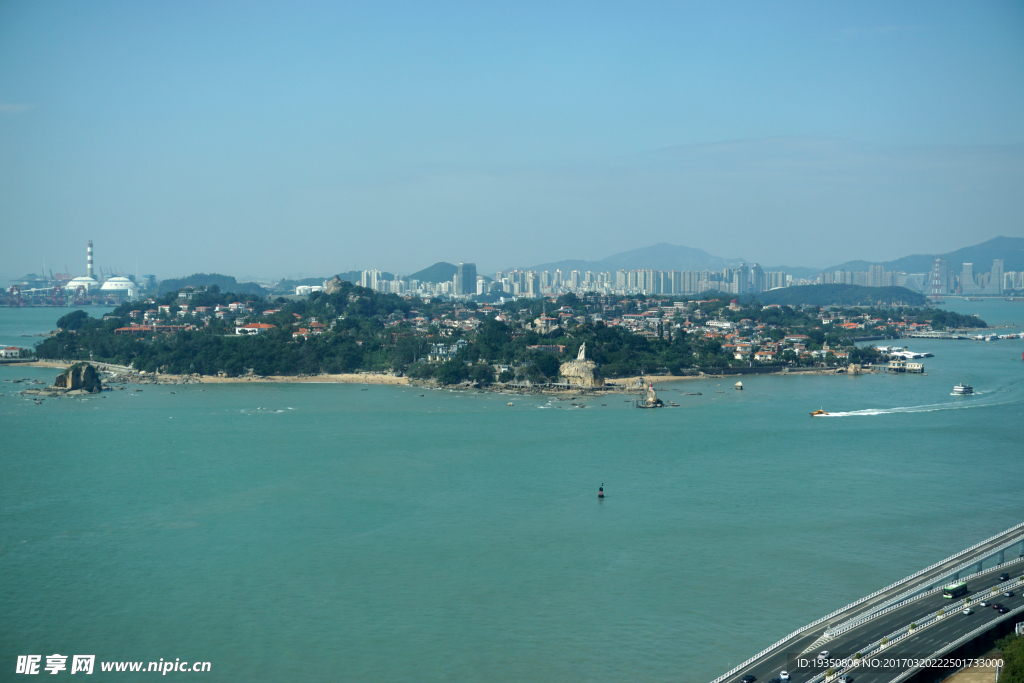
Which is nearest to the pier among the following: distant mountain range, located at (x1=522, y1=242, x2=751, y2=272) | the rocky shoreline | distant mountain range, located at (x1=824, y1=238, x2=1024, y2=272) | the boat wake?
the rocky shoreline

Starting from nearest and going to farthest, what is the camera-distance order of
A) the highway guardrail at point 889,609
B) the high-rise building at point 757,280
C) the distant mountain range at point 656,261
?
the highway guardrail at point 889,609 < the high-rise building at point 757,280 < the distant mountain range at point 656,261

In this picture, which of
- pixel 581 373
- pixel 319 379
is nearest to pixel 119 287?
pixel 319 379

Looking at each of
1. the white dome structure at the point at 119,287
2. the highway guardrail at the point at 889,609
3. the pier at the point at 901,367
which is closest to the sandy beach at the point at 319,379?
the pier at the point at 901,367

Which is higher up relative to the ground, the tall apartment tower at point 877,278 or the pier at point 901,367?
the tall apartment tower at point 877,278

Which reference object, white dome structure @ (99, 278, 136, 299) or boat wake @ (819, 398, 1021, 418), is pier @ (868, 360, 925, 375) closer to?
boat wake @ (819, 398, 1021, 418)

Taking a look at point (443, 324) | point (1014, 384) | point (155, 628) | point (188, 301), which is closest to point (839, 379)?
point (1014, 384)

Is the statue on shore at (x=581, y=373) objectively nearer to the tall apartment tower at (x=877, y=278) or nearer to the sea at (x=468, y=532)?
the sea at (x=468, y=532)

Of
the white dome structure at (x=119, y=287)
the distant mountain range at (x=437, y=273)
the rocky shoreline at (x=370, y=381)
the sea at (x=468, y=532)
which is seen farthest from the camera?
the distant mountain range at (x=437, y=273)

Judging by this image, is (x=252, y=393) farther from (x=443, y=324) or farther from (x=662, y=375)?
(x=443, y=324)
